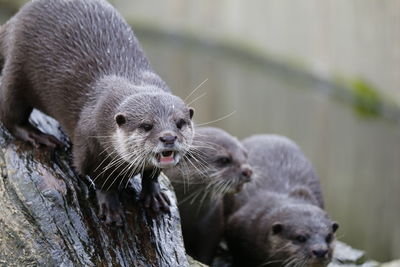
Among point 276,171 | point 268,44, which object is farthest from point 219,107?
point 276,171

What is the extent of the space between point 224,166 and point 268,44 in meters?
11.9

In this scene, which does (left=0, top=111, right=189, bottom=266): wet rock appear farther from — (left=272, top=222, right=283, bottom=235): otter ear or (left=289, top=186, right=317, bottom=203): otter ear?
(left=289, top=186, right=317, bottom=203): otter ear

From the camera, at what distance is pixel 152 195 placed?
4199mm

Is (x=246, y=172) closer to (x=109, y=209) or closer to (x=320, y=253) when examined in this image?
(x=320, y=253)

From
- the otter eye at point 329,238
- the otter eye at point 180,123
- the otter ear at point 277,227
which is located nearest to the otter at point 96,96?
the otter eye at point 180,123

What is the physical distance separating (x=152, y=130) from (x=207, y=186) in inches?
61.4

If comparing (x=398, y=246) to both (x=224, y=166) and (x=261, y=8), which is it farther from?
(x=261, y=8)

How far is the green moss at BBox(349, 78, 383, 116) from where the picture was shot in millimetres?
13203

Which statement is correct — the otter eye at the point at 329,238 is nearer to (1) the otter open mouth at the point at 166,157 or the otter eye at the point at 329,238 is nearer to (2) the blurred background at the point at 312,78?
(1) the otter open mouth at the point at 166,157

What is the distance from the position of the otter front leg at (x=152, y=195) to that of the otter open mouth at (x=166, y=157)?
0.51m

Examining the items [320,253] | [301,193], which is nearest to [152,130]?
[320,253]

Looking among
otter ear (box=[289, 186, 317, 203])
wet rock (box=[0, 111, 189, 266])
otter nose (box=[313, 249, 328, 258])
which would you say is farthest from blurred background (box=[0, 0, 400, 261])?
wet rock (box=[0, 111, 189, 266])

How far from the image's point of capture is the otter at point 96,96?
3.72 meters

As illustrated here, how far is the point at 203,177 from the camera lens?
5.13m
